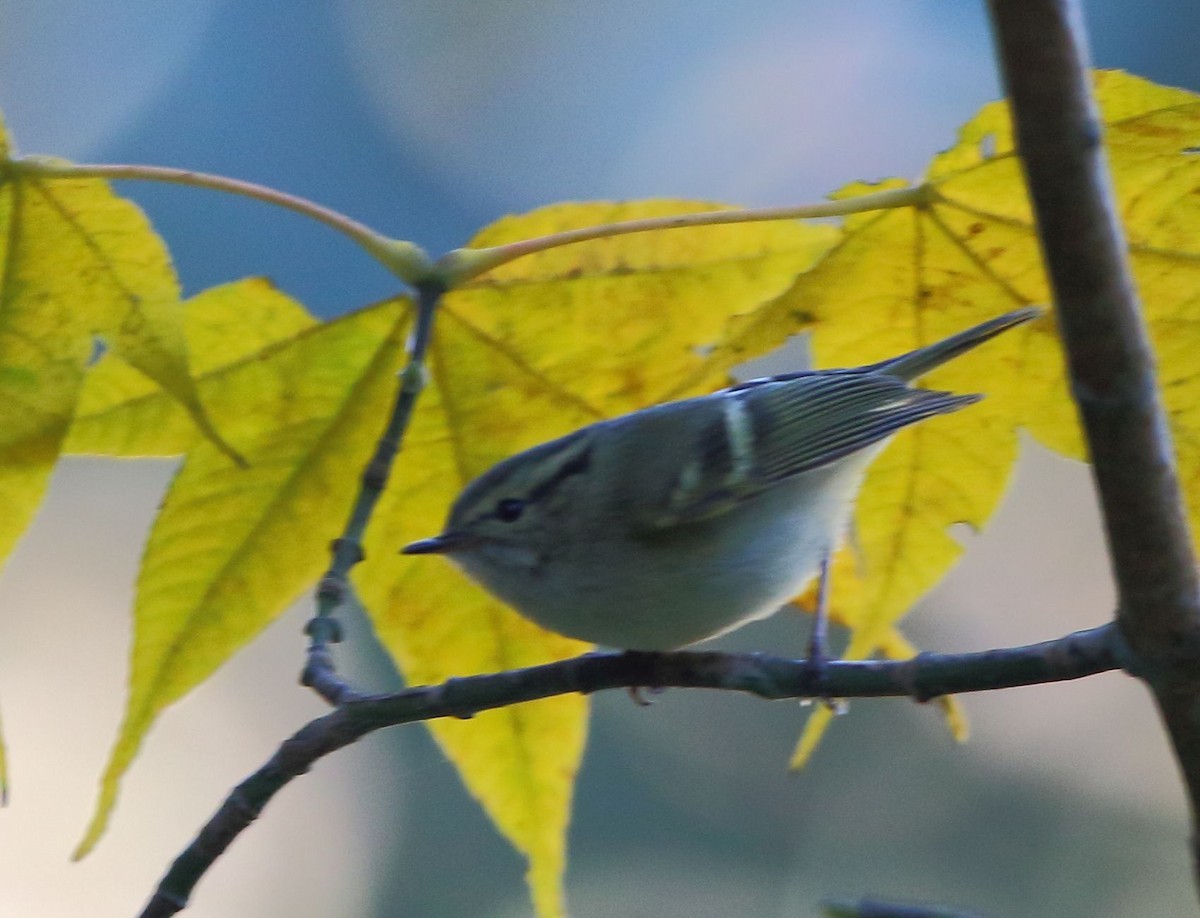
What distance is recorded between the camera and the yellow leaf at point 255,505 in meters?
1.16

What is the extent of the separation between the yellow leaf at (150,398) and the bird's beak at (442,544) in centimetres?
25

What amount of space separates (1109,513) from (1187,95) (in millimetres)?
609

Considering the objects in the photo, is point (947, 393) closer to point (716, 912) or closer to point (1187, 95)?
point (1187, 95)

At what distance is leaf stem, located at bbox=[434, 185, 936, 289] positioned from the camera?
1.19 meters

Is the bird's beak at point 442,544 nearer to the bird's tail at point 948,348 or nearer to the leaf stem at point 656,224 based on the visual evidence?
the leaf stem at point 656,224

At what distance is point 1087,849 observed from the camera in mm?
4133

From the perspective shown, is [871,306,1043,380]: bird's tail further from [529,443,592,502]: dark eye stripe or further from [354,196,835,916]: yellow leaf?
[529,443,592,502]: dark eye stripe

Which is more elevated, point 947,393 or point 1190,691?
point 947,393

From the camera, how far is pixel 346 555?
1144 mm

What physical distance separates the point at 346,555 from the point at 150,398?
304 mm

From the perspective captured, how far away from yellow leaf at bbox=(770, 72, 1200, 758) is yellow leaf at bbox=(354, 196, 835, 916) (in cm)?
8

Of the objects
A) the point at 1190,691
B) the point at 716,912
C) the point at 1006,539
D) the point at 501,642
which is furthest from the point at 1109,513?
the point at 716,912

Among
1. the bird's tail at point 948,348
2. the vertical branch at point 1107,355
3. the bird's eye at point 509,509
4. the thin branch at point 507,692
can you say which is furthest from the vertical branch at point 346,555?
the vertical branch at point 1107,355

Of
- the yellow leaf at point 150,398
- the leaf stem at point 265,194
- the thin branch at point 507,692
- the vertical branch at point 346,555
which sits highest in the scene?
the leaf stem at point 265,194
